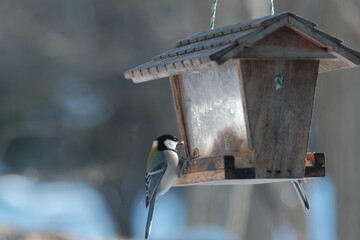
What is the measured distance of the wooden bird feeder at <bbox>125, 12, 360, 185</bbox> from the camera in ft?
11.6

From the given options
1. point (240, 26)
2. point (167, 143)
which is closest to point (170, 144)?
point (167, 143)

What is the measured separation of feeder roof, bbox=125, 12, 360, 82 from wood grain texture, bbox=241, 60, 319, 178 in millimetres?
128

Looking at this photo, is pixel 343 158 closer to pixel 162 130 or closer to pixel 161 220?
pixel 162 130

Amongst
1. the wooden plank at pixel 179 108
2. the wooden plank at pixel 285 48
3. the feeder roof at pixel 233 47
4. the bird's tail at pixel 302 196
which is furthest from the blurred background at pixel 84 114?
the wooden plank at pixel 285 48

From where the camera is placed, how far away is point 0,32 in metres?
13.3

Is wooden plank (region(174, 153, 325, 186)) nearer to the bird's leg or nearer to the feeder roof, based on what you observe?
the bird's leg

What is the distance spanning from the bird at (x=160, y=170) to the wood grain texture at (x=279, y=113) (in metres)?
0.46

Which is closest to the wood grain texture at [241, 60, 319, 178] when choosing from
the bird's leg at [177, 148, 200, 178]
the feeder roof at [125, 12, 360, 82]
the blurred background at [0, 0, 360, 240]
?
the feeder roof at [125, 12, 360, 82]

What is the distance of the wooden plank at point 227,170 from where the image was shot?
3.49 meters

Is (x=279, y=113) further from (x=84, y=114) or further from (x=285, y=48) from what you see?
(x=84, y=114)

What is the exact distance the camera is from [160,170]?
4098 mm

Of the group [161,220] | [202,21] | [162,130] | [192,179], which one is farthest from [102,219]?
[192,179]

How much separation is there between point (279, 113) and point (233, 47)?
0.37 meters

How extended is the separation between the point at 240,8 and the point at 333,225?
236 centimetres
